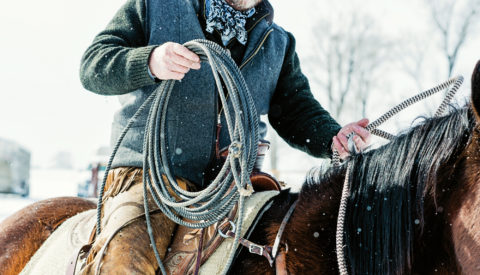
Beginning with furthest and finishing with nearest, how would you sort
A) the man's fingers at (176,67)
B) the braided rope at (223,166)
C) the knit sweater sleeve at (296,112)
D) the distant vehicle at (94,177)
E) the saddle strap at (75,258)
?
the distant vehicle at (94,177) < the knit sweater sleeve at (296,112) < the saddle strap at (75,258) < the man's fingers at (176,67) < the braided rope at (223,166)

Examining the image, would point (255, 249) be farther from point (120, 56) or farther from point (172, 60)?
point (120, 56)

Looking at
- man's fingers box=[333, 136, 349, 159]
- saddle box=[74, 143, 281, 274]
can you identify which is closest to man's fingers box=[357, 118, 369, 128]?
man's fingers box=[333, 136, 349, 159]

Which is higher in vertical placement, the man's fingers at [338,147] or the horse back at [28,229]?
the man's fingers at [338,147]

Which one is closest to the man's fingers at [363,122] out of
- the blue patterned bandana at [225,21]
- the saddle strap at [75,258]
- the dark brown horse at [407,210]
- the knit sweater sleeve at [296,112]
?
the knit sweater sleeve at [296,112]

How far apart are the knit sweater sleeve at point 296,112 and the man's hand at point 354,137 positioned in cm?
22

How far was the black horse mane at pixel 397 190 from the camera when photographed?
114 cm

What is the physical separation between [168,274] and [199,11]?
126 centimetres

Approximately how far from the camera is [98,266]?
5.01ft

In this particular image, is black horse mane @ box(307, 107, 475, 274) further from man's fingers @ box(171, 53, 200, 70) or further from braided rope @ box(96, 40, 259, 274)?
man's fingers @ box(171, 53, 200, 70)

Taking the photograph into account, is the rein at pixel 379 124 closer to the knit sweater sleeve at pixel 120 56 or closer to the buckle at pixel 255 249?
the buckle at pixel 255 249

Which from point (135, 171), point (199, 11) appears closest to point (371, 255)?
point (135, 171)

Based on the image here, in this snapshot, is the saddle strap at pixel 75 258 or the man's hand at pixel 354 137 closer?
the saddle strap at pixel 75 258

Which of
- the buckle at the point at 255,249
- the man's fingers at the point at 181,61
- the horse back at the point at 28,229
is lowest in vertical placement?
the horse back at the point at 28,229

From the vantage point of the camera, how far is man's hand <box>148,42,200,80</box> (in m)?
1.55
